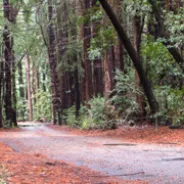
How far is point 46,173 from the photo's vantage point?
739 centimetres

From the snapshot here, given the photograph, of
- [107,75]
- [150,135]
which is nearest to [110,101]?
[107,75]

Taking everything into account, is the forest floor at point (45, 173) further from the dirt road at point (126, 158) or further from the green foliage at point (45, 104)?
the green foliage at point (45, 104)

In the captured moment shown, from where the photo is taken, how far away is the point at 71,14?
81.6 ft

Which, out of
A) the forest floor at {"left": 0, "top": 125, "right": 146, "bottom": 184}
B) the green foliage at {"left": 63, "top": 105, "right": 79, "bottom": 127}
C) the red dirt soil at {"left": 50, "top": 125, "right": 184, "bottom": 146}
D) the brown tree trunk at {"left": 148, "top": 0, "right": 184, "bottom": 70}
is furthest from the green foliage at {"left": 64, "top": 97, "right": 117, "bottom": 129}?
the forest floor at {"left": 0, "top": 125, "right": 146, "bottom": 184}

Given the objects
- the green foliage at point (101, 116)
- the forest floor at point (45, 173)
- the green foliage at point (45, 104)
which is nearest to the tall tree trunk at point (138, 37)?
the green foliage at point (101, 116)

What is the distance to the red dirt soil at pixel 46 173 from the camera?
6668 mm

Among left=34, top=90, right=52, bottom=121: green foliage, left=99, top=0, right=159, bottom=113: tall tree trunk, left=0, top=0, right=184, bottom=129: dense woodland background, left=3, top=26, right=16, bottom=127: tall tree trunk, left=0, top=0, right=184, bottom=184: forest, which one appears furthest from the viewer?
left=34, top=90, right=52, bottom=121: green foliage

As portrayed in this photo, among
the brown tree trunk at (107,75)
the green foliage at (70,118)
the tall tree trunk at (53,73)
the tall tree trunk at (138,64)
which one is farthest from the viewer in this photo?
the tall tree trunk at (53,73)

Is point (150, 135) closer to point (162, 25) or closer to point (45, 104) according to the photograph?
point (162, 25)

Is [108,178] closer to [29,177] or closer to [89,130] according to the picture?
[29,177]

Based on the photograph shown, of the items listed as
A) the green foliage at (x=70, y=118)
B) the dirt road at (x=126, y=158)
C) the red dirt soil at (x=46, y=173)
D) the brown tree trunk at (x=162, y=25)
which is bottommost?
the green foliage at (x=70, y=118)

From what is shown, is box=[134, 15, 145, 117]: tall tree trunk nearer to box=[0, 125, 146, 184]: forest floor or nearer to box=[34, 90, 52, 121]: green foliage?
box=[0, 125, 146, 184]: forest floor

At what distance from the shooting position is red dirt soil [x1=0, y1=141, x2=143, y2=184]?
21.9 feet

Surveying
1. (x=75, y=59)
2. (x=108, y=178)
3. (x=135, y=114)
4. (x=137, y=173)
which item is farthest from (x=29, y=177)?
(x=75, y=59)
